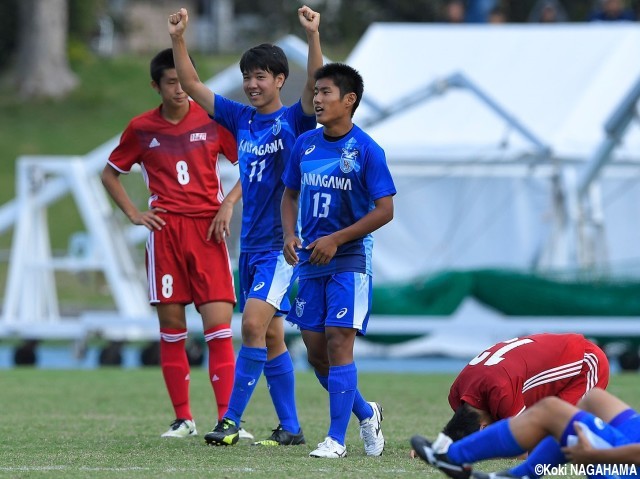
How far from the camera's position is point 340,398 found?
6.74 meters

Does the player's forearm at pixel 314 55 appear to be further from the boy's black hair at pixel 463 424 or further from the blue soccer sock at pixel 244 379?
the boy's black hair at pixel 463 424

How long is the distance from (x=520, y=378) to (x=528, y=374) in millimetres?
90

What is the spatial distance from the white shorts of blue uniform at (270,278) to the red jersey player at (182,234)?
517mm

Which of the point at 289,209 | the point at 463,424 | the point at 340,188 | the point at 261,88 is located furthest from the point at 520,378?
the point at 261,88

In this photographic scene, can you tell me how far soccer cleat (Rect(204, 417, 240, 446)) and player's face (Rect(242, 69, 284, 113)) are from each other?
1728mm

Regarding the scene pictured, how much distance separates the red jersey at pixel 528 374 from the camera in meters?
6.20

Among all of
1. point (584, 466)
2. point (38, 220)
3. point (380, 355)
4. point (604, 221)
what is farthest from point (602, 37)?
point (584, 466)

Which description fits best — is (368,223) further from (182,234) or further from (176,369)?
(176,369)

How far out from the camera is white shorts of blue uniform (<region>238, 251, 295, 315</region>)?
23.9 feet

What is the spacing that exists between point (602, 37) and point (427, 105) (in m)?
2.48

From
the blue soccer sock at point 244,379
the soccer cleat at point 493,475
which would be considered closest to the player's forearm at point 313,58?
the blue soccer sock at point 244,379

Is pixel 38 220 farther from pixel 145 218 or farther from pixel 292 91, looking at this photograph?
pixel 145 218

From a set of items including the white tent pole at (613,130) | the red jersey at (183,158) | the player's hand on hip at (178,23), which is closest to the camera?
the player's hand on hip at (178,23)

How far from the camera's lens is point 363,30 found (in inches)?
1570
